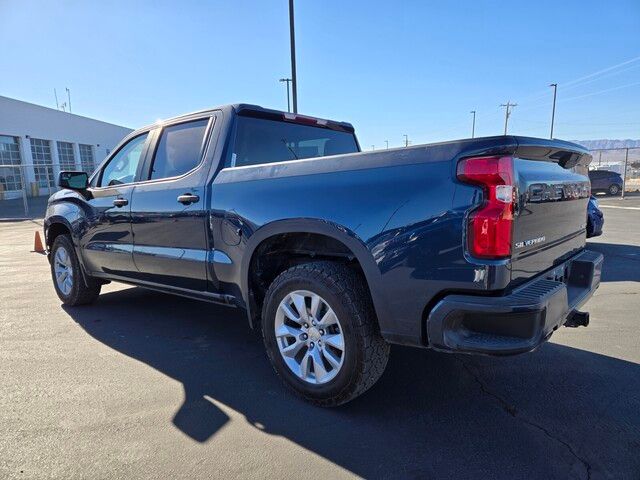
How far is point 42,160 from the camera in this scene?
32000 mm

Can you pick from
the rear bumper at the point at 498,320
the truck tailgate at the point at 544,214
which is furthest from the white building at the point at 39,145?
the rear bumper at the point at 498,320

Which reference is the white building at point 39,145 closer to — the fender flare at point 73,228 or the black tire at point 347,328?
the fender flare at point 73,228

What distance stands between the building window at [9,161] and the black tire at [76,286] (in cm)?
2719

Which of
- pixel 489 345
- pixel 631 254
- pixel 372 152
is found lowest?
pixel 631 254

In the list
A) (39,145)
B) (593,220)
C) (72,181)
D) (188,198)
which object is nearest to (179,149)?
(188,198)

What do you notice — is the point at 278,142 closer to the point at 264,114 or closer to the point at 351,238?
the point at 264,114

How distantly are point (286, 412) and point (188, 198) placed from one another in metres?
1.76

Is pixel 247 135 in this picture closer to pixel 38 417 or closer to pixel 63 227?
pixel 38 417

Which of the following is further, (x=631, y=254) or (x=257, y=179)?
(x=631, y=254)

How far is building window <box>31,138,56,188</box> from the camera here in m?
30.7

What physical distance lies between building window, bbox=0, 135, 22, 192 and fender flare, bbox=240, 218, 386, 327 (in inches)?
1195

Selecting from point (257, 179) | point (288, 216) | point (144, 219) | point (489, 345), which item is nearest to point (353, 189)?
point (288, 216)

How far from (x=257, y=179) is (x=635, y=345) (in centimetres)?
337

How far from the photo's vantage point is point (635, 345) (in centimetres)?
376
